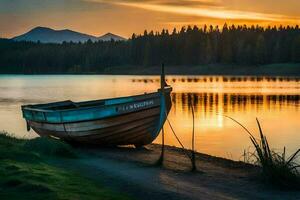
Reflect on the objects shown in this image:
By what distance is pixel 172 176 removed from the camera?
655 inches

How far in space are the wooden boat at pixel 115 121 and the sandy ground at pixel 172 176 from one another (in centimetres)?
78

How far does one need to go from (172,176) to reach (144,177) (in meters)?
1.04

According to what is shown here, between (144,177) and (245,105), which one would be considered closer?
(144,177)

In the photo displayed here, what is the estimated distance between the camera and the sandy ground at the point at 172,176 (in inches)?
556

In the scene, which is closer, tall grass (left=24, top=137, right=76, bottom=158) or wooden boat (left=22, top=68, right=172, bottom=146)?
tall grass (left=24, top=137, right=76, bottom=158)

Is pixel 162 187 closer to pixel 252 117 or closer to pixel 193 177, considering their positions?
pixel 193 177

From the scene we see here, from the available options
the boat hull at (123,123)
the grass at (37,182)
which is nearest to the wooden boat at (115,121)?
the boat hull at (123,123)

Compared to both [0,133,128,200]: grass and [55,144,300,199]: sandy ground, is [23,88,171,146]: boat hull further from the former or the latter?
[0,133,128,200]: grass

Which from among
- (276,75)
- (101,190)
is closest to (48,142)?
(101,190)

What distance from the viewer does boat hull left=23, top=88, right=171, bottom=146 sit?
74.6ft

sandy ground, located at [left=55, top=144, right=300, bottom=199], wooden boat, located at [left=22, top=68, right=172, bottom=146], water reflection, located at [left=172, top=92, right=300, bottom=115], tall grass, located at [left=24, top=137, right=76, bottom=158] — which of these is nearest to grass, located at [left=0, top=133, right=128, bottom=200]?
sandy ground, located at [left=55, top=144, right=300, bottom=199]

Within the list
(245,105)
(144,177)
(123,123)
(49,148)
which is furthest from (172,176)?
(245,105)

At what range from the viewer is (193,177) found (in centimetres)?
1694

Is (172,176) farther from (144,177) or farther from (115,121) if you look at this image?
(115,121)
